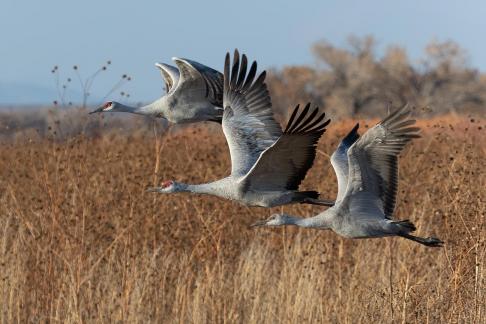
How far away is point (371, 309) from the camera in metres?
7.74

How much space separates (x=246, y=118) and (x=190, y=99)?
0.85 meters

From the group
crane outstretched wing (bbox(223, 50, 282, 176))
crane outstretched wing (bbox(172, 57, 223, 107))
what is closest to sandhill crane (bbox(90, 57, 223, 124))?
crane outstretched wing (bbox(172, 57, 223, 107))

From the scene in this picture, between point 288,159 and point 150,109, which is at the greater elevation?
point 150,109

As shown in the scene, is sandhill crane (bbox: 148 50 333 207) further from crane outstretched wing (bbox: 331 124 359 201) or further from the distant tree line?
the distant tree line

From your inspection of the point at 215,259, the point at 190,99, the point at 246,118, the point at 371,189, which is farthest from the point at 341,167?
the point at 215,259

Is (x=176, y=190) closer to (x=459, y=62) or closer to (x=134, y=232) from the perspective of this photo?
(x=134, y=232)

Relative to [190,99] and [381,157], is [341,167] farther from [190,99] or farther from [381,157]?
[190,99]

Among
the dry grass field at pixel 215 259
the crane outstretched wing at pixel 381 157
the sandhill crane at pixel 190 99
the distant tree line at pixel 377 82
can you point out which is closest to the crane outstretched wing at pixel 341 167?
the crane outstretched wing at pixel 381 157

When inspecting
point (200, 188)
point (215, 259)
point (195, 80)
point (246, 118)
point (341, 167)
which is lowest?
point (215, 259)

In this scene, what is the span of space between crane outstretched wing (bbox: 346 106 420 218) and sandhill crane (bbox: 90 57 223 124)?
6.28 ft

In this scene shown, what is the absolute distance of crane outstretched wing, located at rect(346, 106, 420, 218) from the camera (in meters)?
6.58

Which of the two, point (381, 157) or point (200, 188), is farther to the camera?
point (200, 188)

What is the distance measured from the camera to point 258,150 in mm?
7590

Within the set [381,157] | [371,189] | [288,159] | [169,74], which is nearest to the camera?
[381,157]
